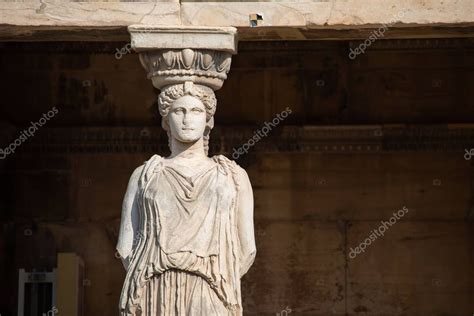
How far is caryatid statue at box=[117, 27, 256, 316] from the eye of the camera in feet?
59.7

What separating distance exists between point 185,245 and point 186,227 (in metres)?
0.17

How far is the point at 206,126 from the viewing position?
1873 centimetres

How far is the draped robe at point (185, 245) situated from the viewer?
18.2 meters

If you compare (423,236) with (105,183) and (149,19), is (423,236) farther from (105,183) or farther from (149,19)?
(149,19)

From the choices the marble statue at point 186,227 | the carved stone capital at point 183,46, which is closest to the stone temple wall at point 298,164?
the carved stone capital at point 183,46

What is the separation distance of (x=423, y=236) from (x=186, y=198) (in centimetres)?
549

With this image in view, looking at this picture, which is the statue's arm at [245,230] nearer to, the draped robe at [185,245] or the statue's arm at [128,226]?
the draped robe at [185,245]

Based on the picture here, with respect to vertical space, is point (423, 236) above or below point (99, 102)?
below

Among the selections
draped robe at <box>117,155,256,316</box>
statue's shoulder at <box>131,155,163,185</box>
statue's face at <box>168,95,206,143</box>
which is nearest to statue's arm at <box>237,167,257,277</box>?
draped robe at <box>117,155,256,316</box>

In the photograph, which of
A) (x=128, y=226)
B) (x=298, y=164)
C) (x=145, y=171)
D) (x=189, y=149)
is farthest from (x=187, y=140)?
(x=298, y=164)

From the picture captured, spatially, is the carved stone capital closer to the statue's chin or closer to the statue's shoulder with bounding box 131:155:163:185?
the statue's chin

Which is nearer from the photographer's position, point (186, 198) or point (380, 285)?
point (186, 198)

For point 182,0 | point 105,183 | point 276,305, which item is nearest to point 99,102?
point 105,183

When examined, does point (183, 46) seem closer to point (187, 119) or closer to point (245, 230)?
point (187, 119)
